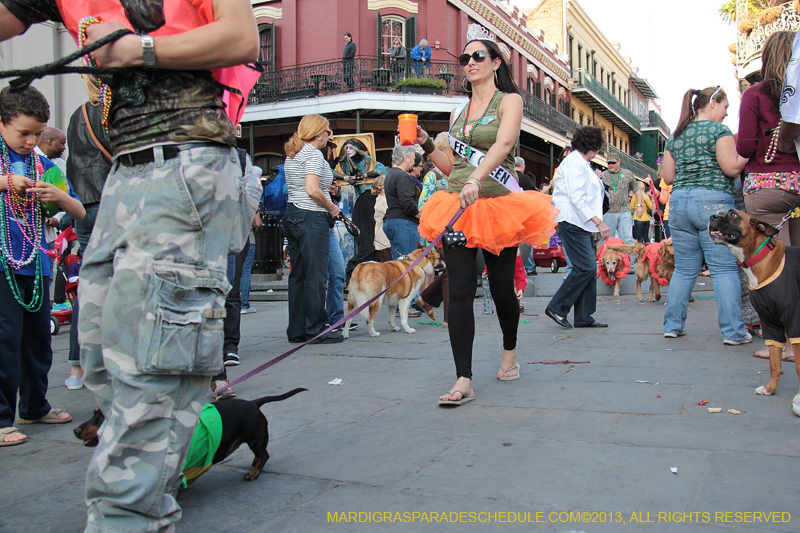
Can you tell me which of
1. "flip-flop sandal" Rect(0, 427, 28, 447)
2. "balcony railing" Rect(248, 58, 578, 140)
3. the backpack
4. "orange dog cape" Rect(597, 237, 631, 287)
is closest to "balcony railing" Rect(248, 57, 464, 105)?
"balcony railing" Rect(248, 58, 578, 140)

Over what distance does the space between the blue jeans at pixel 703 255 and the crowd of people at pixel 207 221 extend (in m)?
0.01

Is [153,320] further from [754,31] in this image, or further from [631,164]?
[631,164]

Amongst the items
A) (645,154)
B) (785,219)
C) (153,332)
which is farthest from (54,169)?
Answer: (645,154)

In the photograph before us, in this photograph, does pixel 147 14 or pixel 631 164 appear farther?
pixel 631 164

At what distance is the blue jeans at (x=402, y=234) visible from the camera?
785 cm

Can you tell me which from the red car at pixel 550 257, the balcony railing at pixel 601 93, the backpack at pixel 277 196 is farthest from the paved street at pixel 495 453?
the balcony railing at pixel 601 93

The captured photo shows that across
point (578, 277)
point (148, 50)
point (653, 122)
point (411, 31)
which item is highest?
point (653, 122)

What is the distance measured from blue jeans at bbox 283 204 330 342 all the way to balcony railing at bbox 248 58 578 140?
17200 mm

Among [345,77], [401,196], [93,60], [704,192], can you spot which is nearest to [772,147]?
[704,192]

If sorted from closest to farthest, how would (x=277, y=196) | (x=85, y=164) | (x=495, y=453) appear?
1. (x=495, y=453)
2. (x=85, y=164)
3. (x=277, y=196)

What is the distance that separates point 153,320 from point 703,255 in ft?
17.1

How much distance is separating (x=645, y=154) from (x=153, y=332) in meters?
61.6

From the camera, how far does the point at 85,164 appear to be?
404 centimetres

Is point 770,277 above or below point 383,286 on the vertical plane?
above
